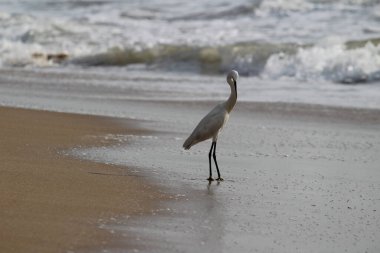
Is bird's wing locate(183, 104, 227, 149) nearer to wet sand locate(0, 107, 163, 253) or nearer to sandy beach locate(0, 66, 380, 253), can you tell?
sandy beach locate(0, 66, 380, 253)

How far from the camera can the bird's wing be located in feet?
23.9

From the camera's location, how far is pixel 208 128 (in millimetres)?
7293

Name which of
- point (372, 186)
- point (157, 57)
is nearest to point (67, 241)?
point (372, 186)

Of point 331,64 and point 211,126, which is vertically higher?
point 211,126

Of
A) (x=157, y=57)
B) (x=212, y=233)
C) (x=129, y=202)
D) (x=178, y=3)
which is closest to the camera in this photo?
(x=212, y=233)

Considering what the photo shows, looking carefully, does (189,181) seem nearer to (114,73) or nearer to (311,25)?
(114,73)

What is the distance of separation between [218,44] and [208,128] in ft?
38.1

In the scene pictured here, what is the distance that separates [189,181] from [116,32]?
1492cm

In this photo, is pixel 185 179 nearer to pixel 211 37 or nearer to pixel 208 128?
pixel 208 128

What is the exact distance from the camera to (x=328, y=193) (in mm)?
6473

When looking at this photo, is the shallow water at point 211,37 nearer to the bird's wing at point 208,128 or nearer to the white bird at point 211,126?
the white bird at point 211,126

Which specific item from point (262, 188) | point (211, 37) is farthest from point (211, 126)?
point (211, 37)

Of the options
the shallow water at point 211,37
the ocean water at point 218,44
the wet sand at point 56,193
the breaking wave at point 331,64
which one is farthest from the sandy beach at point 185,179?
the shallow water at point 211,37

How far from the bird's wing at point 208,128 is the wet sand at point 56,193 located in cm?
63
